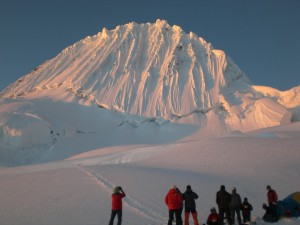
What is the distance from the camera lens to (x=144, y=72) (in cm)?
7912

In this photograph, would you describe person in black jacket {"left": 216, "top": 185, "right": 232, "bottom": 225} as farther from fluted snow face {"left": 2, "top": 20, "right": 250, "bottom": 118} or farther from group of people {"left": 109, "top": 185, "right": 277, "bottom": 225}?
fluted snow face {"left": 2, "top": 20, "right": 250, "bottom": 118}

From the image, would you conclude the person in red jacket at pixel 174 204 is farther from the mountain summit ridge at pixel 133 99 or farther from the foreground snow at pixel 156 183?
the mountain summit ridge at pixel 133 99

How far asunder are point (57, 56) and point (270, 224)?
92814 mm

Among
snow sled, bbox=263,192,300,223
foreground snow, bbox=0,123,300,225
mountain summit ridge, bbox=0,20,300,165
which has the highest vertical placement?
mountain summit ridge, bbox=0,20,300,165

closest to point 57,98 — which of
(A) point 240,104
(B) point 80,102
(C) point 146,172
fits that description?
(B) point 80,102

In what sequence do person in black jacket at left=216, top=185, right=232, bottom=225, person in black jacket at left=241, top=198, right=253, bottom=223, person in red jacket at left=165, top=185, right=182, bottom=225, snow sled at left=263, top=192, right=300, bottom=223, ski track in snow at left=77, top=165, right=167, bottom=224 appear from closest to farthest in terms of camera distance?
person in red jacket at left=165, top=185, right=182, bottom=225 < snow sled at left=263, top=192, right=300, bottom=223 < person in black jacket at left=216, top=185, right=232, bottom=225 < person in black jacket at left=241, top=198, right=253, bottom=223 < ski track in snow at left=77, top=165, right=167, bottom=224

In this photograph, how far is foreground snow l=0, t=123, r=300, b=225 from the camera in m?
12.1

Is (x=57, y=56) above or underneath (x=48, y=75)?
above

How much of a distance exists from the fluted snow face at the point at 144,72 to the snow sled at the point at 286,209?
59.7m

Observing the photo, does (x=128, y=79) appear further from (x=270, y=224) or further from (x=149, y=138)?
(x=270, y=224)

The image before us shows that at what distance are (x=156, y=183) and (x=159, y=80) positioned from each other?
6145 cm

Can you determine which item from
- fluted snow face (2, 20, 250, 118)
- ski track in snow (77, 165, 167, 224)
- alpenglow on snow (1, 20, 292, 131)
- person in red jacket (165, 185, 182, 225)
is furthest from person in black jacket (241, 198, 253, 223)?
fluted snow face (2, 20, 250, 118)

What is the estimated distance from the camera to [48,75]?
3396 inches

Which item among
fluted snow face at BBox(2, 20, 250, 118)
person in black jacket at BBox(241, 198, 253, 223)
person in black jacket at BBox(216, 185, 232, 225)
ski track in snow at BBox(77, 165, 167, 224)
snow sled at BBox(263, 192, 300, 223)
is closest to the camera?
snow sled at BBox(263, 192, 300, 223)
